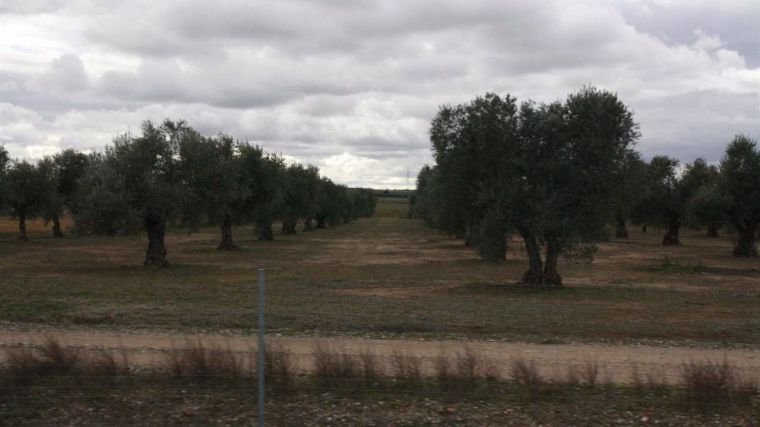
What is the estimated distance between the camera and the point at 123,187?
33.5 meters

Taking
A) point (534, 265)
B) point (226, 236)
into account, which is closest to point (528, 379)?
point (534, 265)

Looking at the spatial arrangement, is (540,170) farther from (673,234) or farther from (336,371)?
(673,234)

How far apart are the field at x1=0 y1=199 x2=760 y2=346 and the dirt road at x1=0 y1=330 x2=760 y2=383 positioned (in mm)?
1066

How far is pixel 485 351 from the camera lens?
36.7 feet

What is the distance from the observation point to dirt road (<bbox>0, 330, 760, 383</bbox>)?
9.79 m

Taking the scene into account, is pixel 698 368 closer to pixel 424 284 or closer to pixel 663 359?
pixel 663 359

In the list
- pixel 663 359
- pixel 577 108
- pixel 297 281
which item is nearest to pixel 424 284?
pixel 297 281

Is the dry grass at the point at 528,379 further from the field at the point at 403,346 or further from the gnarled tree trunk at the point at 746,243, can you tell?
the gnarled tree trunk at the point at 746,243


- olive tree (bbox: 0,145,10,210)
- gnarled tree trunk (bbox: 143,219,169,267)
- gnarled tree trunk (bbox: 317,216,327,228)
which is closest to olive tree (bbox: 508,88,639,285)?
gnarled tree trunk (bbox: 143,219,169,267)

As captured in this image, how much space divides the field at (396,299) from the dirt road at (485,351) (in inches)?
42.0

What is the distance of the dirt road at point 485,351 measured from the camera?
32.1 feet

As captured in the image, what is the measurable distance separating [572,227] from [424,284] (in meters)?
7.27

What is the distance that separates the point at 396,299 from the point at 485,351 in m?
10.2

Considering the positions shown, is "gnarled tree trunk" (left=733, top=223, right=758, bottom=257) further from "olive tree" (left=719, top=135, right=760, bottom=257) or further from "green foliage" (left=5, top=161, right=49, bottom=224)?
"green foliage" (left=5, top=161, right=49, bottom=224)
